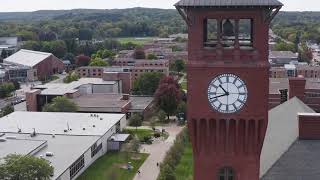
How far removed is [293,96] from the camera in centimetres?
5044

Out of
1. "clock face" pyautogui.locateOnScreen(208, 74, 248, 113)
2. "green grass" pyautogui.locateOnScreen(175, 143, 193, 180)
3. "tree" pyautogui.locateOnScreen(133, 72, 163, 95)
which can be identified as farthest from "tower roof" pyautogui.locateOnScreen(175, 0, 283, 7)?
"tree" pyautogui.locateOnScreen(133, 72, 163, 95)

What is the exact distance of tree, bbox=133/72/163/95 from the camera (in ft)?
392

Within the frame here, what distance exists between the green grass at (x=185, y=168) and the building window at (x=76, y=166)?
11842 millimetres

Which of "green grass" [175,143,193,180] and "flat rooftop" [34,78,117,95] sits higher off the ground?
"flat rooftop" [34,78,117,95]

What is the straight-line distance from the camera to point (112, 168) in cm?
6725

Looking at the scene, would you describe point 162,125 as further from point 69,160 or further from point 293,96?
point 293,96

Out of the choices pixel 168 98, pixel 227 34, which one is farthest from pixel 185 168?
pixel 227 34

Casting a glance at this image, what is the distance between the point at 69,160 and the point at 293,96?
26638 millimetres

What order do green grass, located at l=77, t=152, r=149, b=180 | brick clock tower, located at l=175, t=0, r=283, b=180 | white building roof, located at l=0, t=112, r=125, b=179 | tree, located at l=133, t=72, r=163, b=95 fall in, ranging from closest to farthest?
brick clock tower, located at l=175, t=0, r=283, b=180
white building roof, located at l=0, t=112, r=125, b=179
green grass, located at l=77, t=152, r=149, b=180
tree, located at l=133, t=72, r=163, b=95

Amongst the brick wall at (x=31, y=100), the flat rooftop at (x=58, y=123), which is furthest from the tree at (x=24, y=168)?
the brick wall at (x=31, y=100)

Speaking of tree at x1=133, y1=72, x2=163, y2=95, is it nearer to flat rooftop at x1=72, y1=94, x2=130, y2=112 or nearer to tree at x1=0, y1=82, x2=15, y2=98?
flat rooftop at x1=72, y1=94, x2=130, y2=112

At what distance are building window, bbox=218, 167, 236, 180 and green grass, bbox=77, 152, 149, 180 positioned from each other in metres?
37.9

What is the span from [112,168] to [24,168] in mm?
19757

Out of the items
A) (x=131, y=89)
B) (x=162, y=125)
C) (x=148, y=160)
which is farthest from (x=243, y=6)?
(x=131, y=89)
